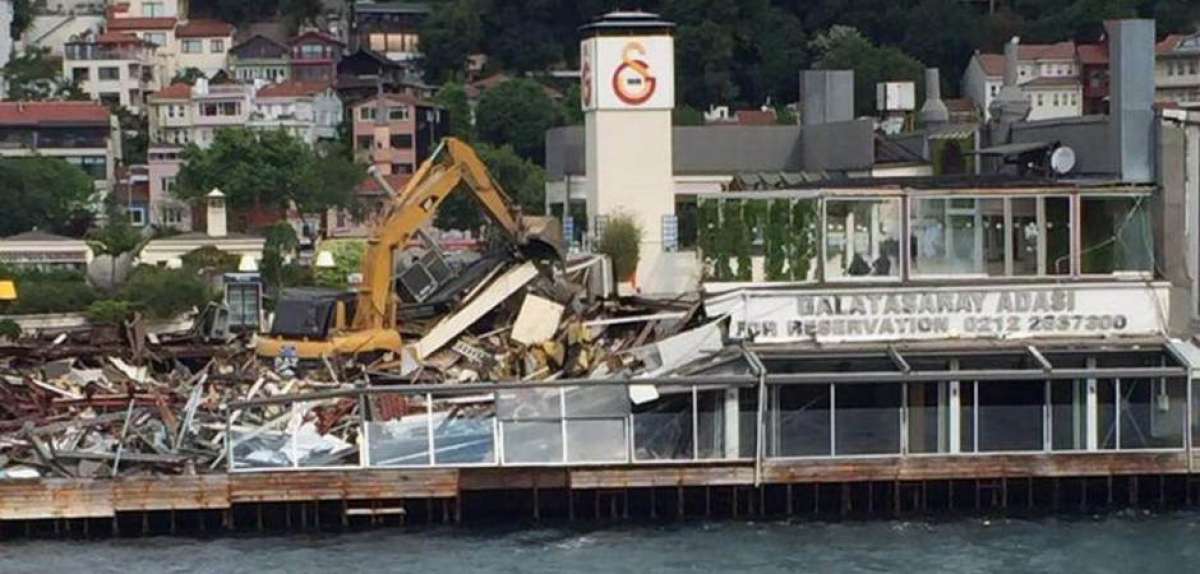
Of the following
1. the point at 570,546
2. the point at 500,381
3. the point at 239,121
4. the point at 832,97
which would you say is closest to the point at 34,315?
the point at 832,97

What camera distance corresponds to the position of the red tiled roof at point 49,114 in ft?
394

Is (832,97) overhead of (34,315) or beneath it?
overhead

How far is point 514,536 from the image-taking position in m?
39.5

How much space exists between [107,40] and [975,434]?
9807 cm

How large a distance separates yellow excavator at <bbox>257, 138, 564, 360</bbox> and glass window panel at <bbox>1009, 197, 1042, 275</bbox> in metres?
9.16

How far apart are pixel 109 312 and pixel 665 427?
27.2 meters

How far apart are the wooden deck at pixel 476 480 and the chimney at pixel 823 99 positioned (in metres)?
24.9

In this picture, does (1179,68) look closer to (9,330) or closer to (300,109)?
(300,109)

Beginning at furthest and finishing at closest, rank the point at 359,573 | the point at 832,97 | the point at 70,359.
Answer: the point at 832,97, the point at 70,359, the point at 359,573

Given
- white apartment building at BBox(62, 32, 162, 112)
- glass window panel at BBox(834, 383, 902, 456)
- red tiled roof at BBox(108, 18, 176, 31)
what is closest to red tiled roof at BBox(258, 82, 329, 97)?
white apartment building at BBox(62, 32, 162, 112)

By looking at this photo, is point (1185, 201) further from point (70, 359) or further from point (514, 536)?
point (70, 359)

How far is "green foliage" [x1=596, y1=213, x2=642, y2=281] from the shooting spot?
54.9m

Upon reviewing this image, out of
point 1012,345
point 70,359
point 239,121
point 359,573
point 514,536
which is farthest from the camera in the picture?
point 239,121

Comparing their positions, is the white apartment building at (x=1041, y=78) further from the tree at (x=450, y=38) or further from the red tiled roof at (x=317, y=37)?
the red tiled roof at (x=317, y=37)
